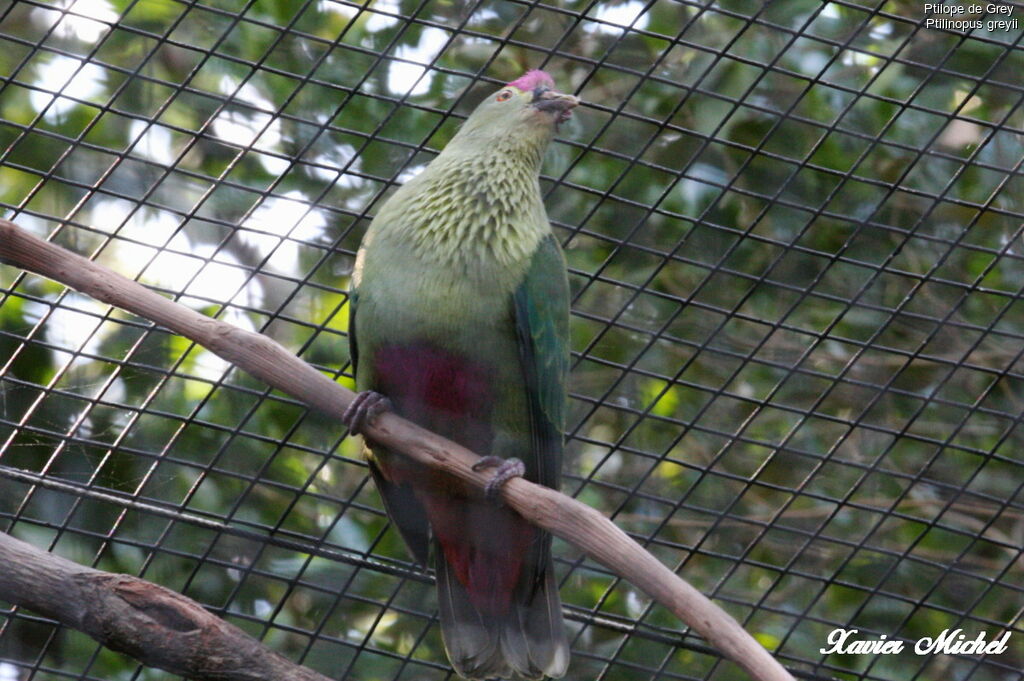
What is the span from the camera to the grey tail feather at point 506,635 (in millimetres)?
2641

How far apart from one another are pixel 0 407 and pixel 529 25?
82.5 inches

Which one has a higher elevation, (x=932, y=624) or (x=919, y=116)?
(x=919, y=116)

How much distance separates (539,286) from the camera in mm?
2535

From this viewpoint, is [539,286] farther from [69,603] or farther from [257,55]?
[257,55]

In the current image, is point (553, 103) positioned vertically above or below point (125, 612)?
above

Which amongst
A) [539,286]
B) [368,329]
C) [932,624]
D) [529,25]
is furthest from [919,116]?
[368,329]

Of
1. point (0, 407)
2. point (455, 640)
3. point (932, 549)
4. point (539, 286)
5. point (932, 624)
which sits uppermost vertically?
point (932, 549)

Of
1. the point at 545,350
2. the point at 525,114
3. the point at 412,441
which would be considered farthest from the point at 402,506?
the point at 525,114

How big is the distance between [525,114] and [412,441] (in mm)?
821

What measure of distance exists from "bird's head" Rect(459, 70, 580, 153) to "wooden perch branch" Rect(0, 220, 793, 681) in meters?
0.73
